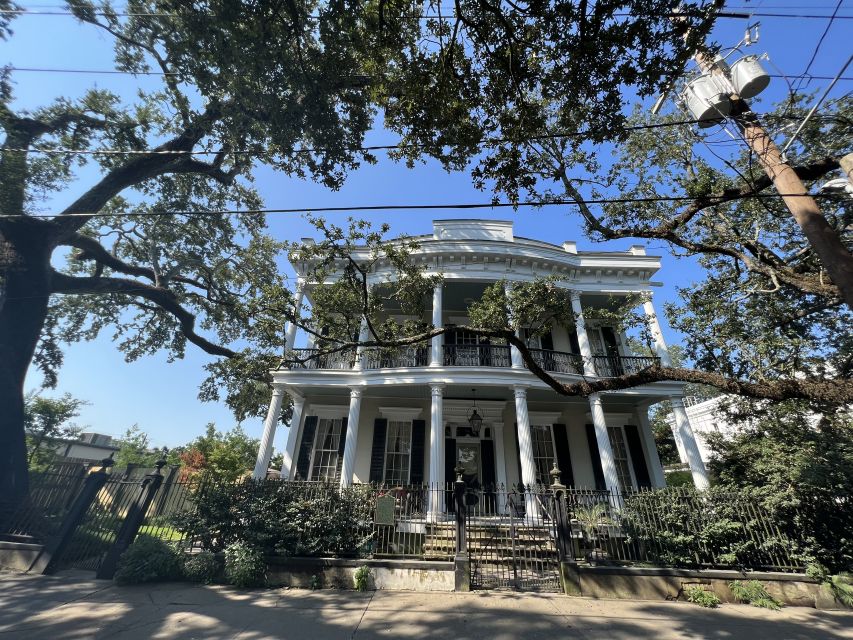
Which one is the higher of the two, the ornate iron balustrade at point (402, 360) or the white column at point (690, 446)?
the ornate iron balustrade at point (402, 360)

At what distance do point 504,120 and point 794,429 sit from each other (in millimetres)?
9784

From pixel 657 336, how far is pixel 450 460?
319 inches

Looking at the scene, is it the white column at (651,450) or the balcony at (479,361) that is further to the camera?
the balcony at (479,361)

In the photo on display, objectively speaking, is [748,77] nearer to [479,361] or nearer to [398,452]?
[479,361]

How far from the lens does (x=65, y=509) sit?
306 inches

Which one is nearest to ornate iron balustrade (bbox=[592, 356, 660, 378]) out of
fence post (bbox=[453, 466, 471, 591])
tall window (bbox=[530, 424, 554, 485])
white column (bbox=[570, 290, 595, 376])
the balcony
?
the balcony

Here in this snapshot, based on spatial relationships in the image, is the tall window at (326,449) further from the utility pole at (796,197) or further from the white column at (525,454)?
the utility pole at (796,197)

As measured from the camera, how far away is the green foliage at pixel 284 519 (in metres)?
6.72

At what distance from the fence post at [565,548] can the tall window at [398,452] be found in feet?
18.9

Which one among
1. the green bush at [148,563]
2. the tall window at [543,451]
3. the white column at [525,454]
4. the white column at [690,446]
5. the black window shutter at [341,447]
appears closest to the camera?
the green bush at [148,563]

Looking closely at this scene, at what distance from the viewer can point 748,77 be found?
20.7ft

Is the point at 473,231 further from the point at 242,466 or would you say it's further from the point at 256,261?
the point at 242,466

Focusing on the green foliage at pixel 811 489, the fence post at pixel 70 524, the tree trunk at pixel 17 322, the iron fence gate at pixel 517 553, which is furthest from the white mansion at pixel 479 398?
the tree trunk at pixel 17 322

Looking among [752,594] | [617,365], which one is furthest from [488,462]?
[752,594]
